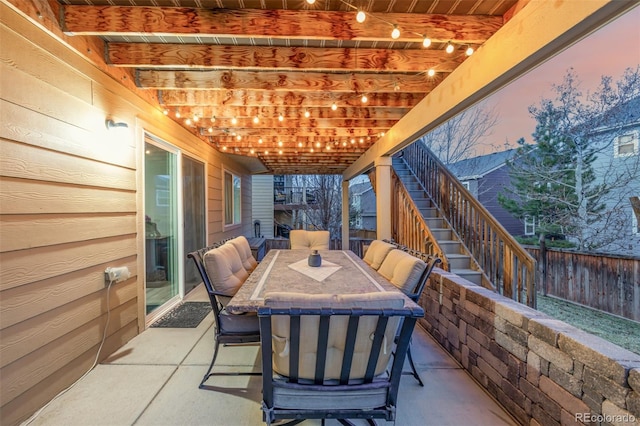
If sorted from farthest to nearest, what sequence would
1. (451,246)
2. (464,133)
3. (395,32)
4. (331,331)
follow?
(464,133)
(451,246)
(395,32)
(331,331)

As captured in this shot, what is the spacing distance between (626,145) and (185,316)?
837 cm

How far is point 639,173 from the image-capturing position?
506cm

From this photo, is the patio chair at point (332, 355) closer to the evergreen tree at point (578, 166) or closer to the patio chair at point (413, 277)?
the patio chair at point (413, 277)

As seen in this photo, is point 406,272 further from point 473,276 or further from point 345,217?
point 345,217

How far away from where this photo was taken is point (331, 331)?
1.24 metres

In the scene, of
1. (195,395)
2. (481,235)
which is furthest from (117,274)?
(481,235)

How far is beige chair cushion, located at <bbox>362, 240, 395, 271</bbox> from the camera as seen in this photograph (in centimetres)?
292

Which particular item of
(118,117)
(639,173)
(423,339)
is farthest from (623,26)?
(118,117)

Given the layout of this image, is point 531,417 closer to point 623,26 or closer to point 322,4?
point 322,4

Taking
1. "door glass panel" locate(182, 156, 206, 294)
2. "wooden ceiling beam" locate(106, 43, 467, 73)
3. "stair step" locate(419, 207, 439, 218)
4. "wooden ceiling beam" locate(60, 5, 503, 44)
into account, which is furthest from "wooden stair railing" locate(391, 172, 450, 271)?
"door glass panel" locate(182, 156, 206, 294)

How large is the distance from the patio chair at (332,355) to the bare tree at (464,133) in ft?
26.6

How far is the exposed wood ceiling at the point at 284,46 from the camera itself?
6.35 ft

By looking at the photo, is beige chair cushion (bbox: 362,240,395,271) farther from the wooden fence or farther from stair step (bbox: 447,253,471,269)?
the wooden fence

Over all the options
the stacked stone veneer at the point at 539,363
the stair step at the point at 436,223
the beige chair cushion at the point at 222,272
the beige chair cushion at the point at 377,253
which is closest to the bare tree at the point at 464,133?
the stair step at the point at 436,223
